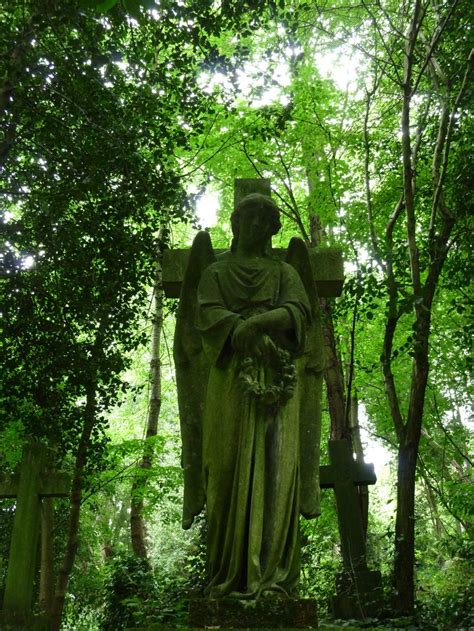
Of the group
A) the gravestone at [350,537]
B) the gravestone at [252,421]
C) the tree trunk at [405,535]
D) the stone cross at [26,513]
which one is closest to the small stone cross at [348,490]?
the gravestone at [350,537]

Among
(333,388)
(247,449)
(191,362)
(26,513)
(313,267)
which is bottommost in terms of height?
(247,449)

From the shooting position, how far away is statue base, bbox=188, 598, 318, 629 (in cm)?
361

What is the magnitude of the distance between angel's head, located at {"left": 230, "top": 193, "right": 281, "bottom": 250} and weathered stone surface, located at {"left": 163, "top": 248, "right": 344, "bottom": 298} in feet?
1.09

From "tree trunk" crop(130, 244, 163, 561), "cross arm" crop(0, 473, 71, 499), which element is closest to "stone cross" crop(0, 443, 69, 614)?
"cross arm" crop(0, 473, 71, 499)

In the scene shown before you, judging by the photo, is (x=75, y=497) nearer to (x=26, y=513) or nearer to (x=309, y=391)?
(x=26, y=513)

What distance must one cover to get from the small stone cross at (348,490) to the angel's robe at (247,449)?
3584 mm

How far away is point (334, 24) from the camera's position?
11734mm

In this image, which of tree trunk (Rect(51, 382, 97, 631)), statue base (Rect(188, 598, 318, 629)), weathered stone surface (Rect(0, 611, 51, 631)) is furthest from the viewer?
tree trunk (Rect(51, 382, 97, 631))

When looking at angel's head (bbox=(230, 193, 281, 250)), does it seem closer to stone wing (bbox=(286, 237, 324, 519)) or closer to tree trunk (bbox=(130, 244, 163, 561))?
stone wing (bbox=(286, 237, 324, 519))

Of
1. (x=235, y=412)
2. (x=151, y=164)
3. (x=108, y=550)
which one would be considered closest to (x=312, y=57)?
(x=151, y=164)

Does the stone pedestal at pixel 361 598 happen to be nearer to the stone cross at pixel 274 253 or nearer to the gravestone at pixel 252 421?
the gravestone at pixel 252 421

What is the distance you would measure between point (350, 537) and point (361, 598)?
26.2 inches

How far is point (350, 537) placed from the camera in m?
7.64

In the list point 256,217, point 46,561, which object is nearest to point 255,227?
point 256,217
